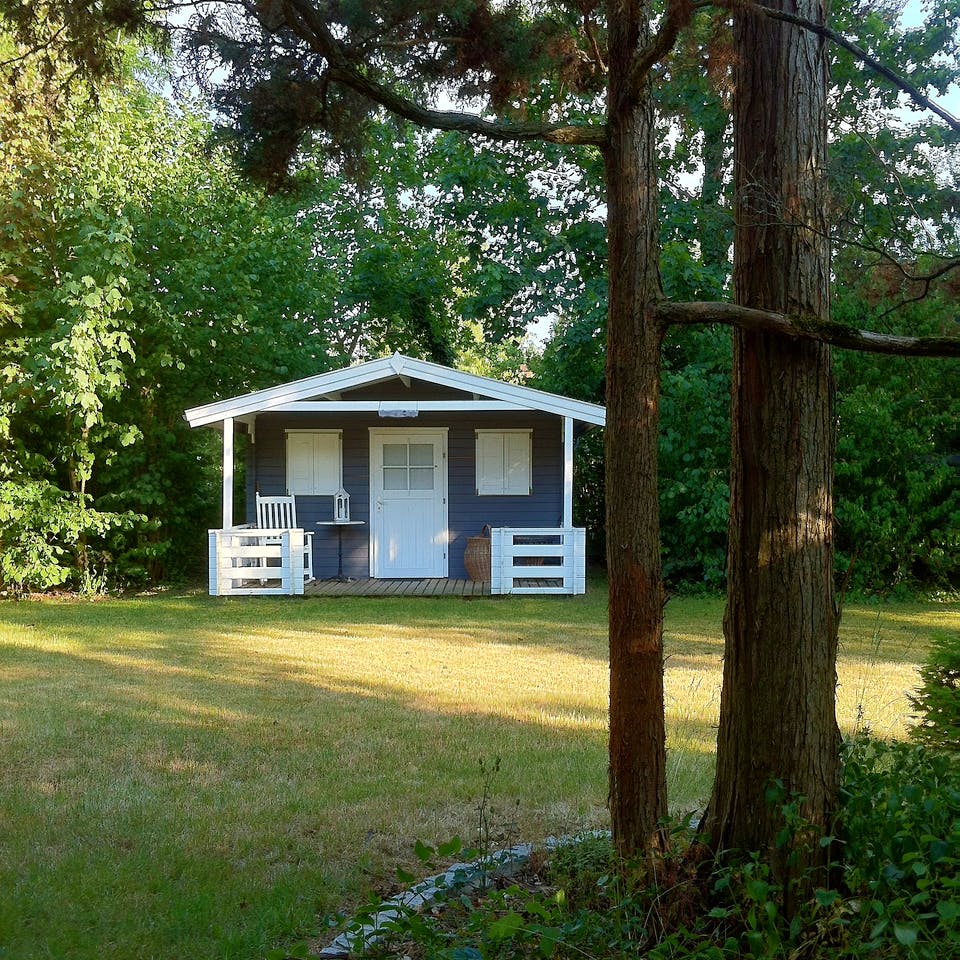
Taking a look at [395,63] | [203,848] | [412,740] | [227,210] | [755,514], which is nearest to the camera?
[755,514]

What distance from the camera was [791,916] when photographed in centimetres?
278

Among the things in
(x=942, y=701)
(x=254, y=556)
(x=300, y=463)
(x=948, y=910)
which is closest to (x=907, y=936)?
(x=948, y=910)

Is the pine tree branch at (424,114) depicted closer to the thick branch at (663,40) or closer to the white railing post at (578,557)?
the thick branch at (663,40)

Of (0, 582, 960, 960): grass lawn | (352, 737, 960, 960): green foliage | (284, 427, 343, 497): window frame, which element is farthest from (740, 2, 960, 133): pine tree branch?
(284, 427, 343, 497): window frame

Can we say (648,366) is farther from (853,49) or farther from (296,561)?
(296,561)

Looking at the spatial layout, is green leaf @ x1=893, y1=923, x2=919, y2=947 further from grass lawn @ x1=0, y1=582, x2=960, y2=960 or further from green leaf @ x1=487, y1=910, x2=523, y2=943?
grass lawn @ x1=0, y1=582, x2=960, y2=960

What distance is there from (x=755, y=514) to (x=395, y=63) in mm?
2599

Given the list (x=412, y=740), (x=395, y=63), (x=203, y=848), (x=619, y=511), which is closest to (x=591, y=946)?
(x=619, y=511)

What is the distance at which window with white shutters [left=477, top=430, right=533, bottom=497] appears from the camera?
14805 millimetres

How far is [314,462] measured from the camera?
14.9 m

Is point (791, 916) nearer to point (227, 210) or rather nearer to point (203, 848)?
point (203, 848)

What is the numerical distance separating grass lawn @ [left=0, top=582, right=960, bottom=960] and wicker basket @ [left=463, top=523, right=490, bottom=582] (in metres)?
3.54

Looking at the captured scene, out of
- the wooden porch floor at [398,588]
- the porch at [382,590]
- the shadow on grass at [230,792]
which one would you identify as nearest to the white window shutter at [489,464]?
the wooden porch floor at [398,588]

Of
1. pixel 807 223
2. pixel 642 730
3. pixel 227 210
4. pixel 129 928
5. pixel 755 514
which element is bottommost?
pixel 129 928
